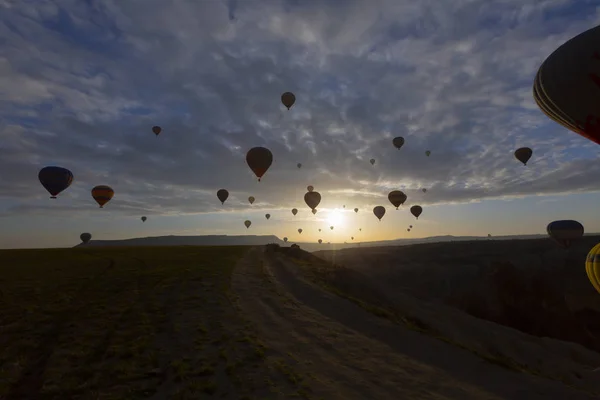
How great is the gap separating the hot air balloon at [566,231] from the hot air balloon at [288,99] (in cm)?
4684

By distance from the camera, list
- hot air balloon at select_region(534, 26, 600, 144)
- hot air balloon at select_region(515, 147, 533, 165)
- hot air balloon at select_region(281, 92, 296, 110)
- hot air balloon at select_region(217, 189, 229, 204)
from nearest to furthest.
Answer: hot air balloon at select_region(534, 26, 600, 144), hot air balloon at select_region(515, 147, 533, 165), hot air balloon at select_region(281, 92, 296, 110), hot air balloon at select_region(217, 189, 229, 204)

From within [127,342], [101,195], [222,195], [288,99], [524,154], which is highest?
[288,99]

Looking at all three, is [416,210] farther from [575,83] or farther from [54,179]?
Answer: [54,179]

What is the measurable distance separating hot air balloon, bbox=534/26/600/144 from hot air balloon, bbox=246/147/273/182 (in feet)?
98.2

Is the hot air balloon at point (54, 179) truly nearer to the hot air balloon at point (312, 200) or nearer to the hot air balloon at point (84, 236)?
the hot air balloon at point (312, 200)

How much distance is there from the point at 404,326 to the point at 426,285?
46766 millimetres

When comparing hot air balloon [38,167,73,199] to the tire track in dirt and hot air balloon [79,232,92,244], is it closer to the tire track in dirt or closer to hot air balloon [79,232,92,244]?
the tire track in dirt

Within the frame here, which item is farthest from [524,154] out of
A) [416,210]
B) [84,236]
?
[84,236]

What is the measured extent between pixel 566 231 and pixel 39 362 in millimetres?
67768

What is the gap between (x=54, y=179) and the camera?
50.6 m

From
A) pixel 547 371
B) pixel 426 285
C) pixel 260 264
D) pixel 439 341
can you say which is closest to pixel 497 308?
pixel 426 285

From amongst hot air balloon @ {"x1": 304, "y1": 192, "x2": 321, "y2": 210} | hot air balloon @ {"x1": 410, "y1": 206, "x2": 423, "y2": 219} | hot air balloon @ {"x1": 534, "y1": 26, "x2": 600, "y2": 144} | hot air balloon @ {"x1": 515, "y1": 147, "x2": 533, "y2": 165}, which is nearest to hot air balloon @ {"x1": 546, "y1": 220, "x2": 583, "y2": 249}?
hot air balloon @ {"x1": 515, "y1": 147, "x2": 533, "y2": 165}

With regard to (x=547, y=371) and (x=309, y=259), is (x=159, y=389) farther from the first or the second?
(x=309, y=259)

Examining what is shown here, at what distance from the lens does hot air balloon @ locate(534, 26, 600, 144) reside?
21688 millimetres
